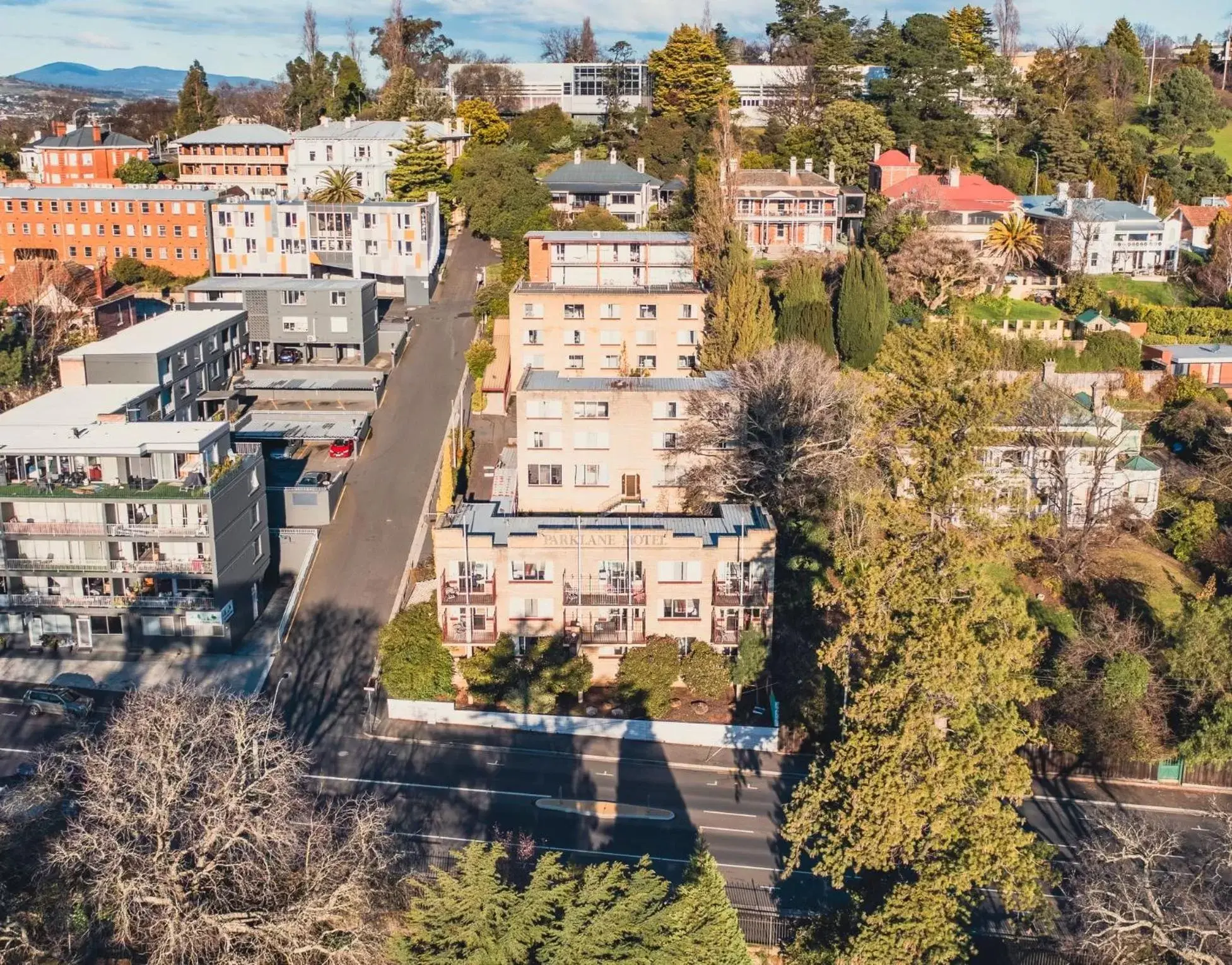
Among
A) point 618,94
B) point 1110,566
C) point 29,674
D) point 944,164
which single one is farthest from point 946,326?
point 618,94

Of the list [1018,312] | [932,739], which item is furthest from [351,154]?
[932,739]

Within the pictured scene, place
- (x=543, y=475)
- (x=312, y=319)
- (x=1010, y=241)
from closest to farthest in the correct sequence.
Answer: (x=543, y=475)
(x=312, y=319)
(x=1010, y=241)

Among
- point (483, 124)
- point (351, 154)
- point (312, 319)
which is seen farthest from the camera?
point (483, 124)

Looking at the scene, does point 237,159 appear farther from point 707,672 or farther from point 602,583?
point 707,672

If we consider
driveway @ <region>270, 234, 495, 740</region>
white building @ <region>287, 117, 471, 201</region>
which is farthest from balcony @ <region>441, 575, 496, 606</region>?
white building @ <region>287, 117, 471, 201</region>

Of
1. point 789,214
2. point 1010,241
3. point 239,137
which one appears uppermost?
point 239,137

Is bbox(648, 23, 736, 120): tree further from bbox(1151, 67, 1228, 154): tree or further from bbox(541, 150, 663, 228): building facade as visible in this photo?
bbox(1151, 67, 1228, 154): tree
